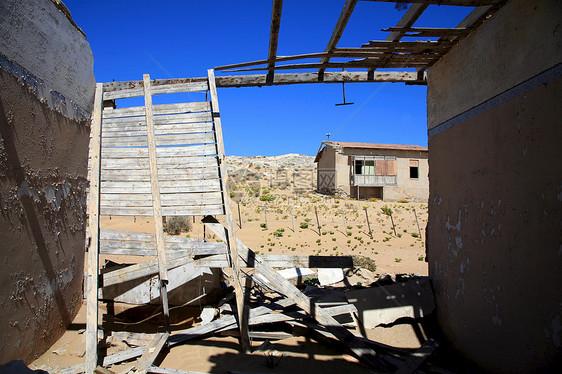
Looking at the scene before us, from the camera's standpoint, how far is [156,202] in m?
4.85

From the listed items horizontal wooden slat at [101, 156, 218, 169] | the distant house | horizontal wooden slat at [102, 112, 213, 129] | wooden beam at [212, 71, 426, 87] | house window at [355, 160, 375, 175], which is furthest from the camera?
house window at [355, 160, 375, 175]

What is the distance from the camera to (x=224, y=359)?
451 cm

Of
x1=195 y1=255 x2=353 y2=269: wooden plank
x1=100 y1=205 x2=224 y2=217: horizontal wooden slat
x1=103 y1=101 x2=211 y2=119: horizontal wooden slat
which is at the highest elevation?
x1=103 y1=101 x2=211 y2=119: horizontal wooden slat

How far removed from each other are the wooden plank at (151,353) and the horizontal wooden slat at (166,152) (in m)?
2.57

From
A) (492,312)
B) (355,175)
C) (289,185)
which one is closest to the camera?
(492,312)

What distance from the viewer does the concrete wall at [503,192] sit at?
10.2 feet

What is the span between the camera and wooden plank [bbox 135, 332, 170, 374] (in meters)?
3.98

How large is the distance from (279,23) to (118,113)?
9.70 ft

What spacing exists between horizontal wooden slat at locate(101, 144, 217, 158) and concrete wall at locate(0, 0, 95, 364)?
2.32ft

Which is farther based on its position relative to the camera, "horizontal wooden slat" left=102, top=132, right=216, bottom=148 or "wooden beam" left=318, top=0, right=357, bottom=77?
"horizontal wooden slat" left=102, top=132, right=216, bottom=148

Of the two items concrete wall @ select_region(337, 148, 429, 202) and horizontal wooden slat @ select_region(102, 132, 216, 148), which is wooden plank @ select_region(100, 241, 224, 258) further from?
concrete wall @ select_region(337, 148, 429, 202)

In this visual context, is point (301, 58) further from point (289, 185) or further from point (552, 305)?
point (289, 185)

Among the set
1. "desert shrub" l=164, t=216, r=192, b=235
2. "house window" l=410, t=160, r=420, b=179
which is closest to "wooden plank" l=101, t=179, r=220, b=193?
"desert shrub" l=164, t=216, r=192, b=235

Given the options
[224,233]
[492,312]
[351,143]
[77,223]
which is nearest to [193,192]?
[224,233]
